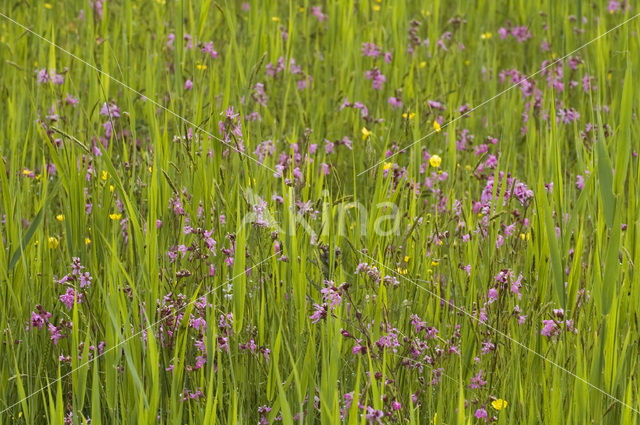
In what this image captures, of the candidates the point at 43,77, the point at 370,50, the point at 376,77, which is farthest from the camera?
the point at 370,50

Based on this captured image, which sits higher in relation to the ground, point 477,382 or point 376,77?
point 376,77

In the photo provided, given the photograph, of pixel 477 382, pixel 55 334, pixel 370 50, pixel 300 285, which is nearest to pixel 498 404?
pixel 477 382

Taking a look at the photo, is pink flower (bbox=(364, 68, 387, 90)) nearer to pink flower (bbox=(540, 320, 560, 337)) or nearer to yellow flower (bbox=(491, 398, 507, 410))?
pink flower (bbox=(540, 320, 560, 337))

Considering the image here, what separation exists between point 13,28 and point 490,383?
3095 millimetres

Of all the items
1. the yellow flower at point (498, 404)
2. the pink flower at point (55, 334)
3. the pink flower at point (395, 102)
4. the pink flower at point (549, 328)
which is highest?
the pink flower at point (549, 328)

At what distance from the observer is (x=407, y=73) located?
380 cm

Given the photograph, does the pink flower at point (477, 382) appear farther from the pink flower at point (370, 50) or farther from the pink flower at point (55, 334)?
the pink flower at point (370, 50)

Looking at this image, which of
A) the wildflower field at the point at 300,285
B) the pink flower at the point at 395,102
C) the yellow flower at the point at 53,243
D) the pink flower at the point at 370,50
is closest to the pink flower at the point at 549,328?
the wildflower field at the point at 300,285

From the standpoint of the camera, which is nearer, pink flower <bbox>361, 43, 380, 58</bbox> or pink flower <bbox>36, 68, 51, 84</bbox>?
pink flower <bbox>36, 68, 51, 84</bbox>

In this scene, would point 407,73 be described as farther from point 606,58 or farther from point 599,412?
point 599,412

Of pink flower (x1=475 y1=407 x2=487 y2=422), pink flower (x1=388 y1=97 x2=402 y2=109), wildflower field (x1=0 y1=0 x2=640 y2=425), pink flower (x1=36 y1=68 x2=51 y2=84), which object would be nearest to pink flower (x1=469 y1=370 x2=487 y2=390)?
wildflower field (x1=0 y1=0 x2=640 y2=425)

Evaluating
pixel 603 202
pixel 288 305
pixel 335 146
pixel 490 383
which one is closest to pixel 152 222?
pixel 288 305

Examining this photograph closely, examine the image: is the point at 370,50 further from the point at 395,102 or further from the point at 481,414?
the point at 481,414

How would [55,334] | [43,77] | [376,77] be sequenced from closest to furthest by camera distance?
[55,334]
[43,77]
[376,77]
